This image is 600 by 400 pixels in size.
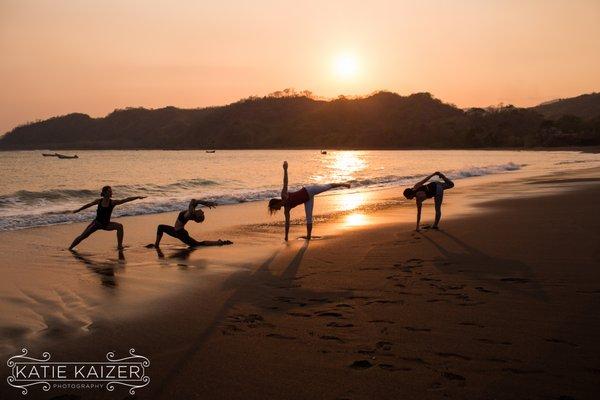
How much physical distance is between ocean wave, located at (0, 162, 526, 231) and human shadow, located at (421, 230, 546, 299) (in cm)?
1051

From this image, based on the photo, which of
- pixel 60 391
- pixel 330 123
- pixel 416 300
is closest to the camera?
pixel 60 391

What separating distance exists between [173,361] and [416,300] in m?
2.81

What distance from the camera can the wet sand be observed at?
3.90 m

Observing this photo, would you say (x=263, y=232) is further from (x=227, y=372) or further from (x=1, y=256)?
(x=227, y=372)

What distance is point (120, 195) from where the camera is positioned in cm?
2722

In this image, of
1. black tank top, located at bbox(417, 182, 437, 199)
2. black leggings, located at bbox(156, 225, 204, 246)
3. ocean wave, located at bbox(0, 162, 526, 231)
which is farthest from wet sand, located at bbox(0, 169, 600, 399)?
ocean wave, located at bbox(0, 162, 526, 231)

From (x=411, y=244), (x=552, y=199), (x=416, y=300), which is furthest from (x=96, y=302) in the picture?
(x=552, y=199)

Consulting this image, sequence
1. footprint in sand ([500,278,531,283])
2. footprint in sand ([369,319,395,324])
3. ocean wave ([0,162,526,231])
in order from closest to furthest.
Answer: footprint in sand ([369,319,395,324])
footprint in sand ([500,278,531,283])
ocean wave ([0,162,526,231])

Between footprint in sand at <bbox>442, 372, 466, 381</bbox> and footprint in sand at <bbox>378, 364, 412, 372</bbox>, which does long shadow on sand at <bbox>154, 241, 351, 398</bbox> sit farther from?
footprint in sand at <bbox>442, 372, 466, 381</bbox>

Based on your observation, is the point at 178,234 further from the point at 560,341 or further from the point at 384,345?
the point at 560,341

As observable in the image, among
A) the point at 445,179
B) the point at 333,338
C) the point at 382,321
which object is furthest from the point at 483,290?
the point at 445,179

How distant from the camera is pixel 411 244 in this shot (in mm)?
9797

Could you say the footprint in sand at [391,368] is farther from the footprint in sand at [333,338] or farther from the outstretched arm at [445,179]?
the outstretched arm at [445,179]

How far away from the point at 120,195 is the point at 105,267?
779 inches
